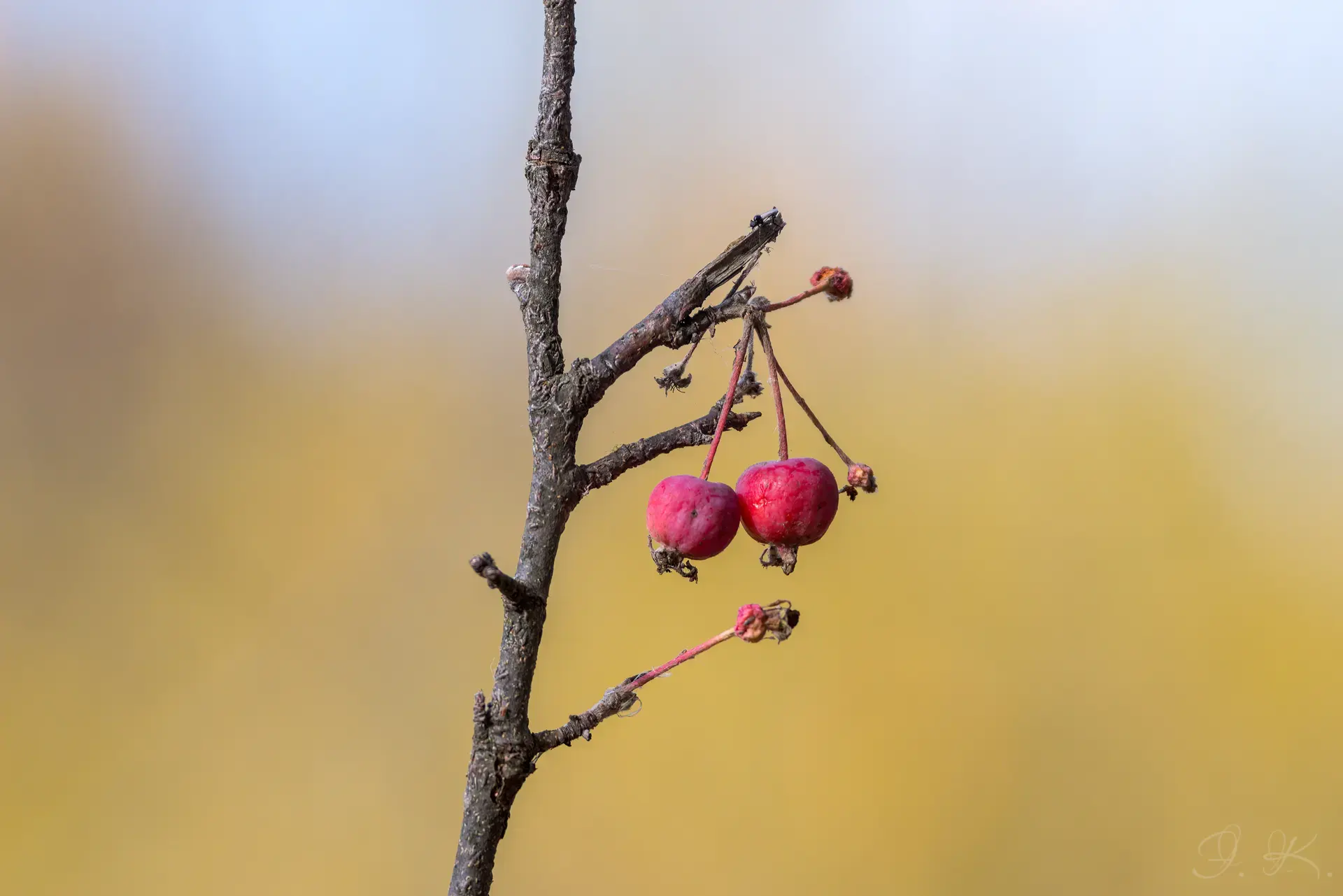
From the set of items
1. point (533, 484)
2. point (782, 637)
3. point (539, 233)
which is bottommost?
point (782, 637)

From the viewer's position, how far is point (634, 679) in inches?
26.1

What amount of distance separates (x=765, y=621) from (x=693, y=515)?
0.27 ft

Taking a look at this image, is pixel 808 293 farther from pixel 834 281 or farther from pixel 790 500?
pixel 790 500

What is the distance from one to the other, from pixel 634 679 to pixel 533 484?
0.16 metres

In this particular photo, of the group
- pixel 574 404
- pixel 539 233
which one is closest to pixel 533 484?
pixel 574 404

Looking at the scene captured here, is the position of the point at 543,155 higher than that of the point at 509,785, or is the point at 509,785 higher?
the point at 543,155

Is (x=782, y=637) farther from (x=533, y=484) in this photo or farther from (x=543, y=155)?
(x=543, y=155)

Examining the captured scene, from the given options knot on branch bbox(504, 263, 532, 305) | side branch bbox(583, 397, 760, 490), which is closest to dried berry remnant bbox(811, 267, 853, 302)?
side branch bbox(583, 397, 760, 490)

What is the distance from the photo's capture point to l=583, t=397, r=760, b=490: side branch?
71 centimetres

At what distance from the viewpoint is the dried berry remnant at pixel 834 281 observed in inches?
27.0

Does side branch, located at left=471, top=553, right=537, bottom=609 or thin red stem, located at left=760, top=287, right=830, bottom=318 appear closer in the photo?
side branch, located at left=471, top=553, right=537, bottom=609

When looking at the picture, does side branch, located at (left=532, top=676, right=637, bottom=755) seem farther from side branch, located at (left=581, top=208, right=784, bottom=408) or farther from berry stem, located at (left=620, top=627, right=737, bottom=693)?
side branch, located at (left=581, top=208, right=784, bottom=408)

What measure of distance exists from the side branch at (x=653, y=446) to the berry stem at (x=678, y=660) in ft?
0.47

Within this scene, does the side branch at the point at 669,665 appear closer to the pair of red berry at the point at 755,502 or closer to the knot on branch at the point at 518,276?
the pair of red berry at the point at 755,502
